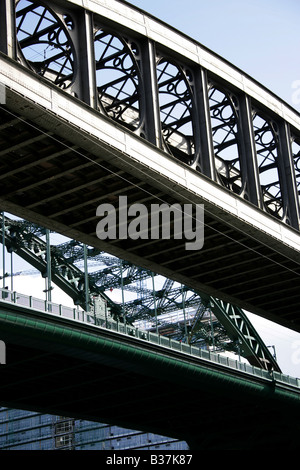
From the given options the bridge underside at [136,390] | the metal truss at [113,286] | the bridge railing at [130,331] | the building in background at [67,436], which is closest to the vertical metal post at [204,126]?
the bridge railing at [130,331]

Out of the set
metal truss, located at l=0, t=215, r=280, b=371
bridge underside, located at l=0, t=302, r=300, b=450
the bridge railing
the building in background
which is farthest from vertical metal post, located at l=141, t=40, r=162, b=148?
the building in background

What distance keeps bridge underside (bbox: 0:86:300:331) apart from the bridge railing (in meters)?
13.0

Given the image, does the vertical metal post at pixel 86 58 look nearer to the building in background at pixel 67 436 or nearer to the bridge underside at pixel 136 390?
the bridge underside at pixel 136 390

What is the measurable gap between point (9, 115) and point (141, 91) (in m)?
7.43

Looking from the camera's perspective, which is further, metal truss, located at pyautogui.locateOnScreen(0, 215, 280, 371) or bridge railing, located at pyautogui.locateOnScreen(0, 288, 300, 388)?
metal truss, located at pyautogui.locateOnScreen(0, 215, 280, 371)

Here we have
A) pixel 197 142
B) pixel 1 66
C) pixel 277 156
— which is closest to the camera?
pixel 1 66

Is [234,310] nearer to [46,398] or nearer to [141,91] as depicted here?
[46,398]

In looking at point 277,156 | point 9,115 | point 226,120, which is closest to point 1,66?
point 9,115

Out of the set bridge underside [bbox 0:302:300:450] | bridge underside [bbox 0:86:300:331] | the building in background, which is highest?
the building in background

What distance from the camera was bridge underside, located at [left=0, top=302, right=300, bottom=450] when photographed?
223 feet

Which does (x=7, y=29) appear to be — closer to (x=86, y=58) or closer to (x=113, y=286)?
(x=86, y=58)

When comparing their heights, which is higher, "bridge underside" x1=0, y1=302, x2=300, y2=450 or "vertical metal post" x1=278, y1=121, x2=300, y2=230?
"vertical metal post" x1=278, y1=121, x2=300, y2=230

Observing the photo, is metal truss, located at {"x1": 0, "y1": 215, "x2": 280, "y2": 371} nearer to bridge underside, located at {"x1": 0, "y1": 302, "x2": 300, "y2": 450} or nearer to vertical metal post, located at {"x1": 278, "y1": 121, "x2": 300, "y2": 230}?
bridge underside, located at {"x1": 0, "y1": 302, "x2": 300, "y2": 450}

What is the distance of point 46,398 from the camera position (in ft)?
278
